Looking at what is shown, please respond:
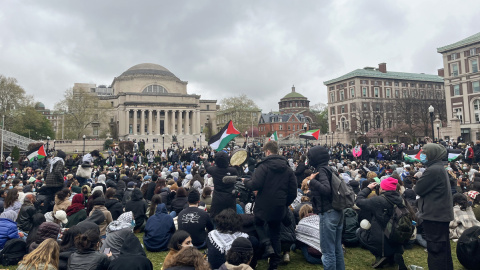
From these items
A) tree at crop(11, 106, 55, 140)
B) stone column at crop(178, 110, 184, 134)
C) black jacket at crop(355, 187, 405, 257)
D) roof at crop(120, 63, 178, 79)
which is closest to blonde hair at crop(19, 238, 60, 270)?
black jacket at crop(355, 187, 405, 257)

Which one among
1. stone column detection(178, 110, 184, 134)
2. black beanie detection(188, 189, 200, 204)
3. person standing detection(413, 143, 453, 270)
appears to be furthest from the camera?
stone column detection(178, 110, 184, 134)

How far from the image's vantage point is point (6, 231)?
659 centimetres

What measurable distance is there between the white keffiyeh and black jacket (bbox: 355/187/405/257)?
2.47 meters

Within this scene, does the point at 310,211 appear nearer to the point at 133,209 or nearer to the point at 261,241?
the point at 261,241

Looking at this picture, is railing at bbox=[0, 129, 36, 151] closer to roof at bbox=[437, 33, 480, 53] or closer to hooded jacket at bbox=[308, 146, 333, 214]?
hooded jacket at bbox=[308, 146, 333, 214]

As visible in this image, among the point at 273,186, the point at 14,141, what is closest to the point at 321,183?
the point at 273,186

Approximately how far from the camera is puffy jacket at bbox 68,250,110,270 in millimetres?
4227

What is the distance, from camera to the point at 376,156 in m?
24.7

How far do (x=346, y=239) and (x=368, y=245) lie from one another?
1.11 metres

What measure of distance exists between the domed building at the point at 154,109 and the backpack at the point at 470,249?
226 feet

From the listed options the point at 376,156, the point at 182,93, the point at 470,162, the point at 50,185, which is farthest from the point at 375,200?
the point at 182,93

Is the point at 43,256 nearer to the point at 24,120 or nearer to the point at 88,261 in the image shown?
the point at 88,261

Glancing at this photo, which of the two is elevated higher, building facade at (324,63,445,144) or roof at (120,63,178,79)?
roof at (120,63,178,79)

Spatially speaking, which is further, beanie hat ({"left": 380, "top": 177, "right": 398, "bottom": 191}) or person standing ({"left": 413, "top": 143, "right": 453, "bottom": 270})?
beanie hat ({"left": 380, "top": 177, "right": 398, "bottom": 191})
